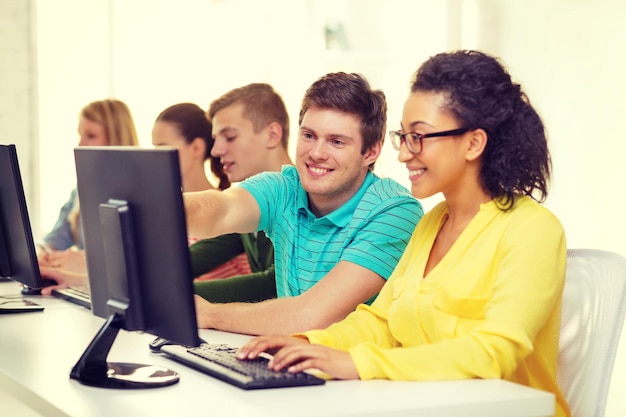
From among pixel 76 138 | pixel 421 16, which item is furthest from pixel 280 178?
pixel 76 138

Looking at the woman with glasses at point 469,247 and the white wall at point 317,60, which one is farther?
the white wall at point 317,60

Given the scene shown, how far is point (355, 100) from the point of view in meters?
2.47

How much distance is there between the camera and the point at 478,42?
3646 mm

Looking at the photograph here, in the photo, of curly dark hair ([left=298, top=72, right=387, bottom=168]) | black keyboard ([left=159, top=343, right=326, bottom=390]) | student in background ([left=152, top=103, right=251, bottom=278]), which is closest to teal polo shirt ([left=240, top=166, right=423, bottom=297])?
curly dark hair ([left=298, top=72, right=387, bottom=168])

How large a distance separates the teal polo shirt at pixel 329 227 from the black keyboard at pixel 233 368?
0.58 m

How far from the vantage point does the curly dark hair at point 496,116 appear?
1895 millimetres

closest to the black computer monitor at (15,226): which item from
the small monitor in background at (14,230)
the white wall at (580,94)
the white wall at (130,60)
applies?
the small monitor in background at (14,230)

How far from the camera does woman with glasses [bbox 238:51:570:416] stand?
1.69 metres

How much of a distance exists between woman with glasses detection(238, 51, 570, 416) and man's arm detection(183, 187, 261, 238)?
0.59 metres

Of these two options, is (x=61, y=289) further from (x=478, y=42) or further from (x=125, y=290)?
(x=478, y=42)

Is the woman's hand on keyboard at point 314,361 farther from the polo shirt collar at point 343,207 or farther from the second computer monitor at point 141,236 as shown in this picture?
the polo shirt collar at point 343,207

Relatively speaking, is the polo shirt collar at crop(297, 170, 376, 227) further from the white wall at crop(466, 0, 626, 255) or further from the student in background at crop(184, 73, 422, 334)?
the white wall at crop(466, 0, 626, 255)

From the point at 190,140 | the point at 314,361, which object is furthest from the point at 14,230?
the point at 190,140

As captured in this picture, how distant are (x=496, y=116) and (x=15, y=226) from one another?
1243mm
